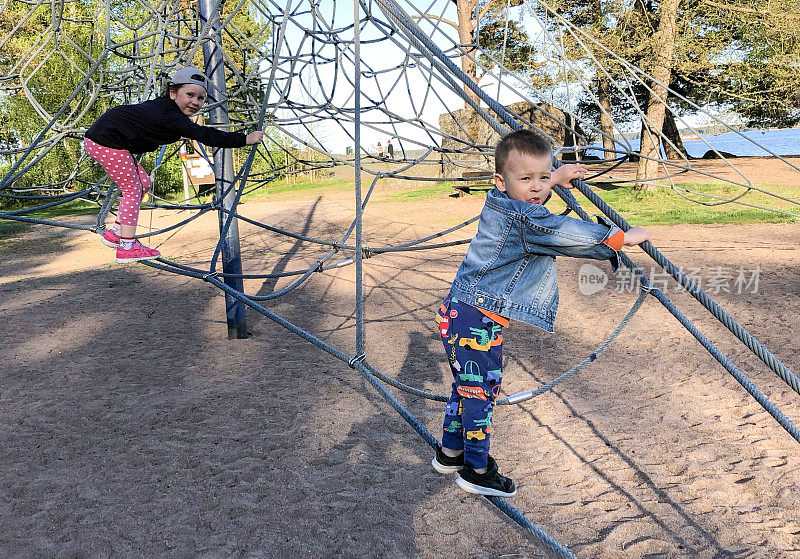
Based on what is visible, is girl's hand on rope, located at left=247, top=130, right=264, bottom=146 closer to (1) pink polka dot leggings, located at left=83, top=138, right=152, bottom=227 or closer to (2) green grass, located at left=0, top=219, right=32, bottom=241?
(1) pink polka dot leggings, located at left=83, top=138, right=152, bottom=227

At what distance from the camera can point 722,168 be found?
14.6 meters

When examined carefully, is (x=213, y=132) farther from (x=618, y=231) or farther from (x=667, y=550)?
(x=667, y=550)

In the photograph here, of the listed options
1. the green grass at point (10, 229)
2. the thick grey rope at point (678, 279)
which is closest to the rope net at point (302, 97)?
the thick grey rope at point (678, 279)

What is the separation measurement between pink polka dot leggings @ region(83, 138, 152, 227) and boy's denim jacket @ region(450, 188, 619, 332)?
2.09 metres

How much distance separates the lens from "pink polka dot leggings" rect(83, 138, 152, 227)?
3.14m

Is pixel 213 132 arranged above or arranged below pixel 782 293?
above

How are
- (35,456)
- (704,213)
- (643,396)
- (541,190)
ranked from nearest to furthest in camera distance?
(541,190) → (35,456) → (643,396) → (704,213)

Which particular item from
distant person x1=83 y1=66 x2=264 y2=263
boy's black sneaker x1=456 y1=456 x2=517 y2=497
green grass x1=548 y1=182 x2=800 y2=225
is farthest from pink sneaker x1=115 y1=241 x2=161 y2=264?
green grass x1=548 y1=182 x2=800 y2=225

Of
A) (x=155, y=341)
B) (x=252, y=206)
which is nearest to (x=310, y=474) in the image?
(x=155, y=341)

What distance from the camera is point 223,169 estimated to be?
4.48m

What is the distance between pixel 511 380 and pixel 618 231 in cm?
260

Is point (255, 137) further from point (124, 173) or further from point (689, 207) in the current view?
point (689, 207)

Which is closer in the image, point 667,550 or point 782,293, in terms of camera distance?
point 667,550

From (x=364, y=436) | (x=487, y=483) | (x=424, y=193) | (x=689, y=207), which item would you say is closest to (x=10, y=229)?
(x=424, y=193)
